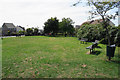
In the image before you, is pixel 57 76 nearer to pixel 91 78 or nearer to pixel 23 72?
pixel 91 78

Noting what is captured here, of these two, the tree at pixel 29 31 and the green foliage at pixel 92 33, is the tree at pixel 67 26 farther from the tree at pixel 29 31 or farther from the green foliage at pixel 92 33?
the green foliage at pixel 92 33

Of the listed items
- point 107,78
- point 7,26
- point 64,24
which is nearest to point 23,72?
point 107,78

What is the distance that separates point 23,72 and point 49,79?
4.93 ft

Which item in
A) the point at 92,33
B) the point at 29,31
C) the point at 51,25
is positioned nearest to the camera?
the point at 92,33

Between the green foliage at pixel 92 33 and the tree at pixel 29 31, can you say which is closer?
the green foliage at pixel 92 33

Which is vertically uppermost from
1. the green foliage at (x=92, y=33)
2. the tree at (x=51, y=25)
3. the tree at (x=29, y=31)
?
the tree at (x=51, y=25)

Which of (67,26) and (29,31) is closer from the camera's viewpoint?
(67,26)

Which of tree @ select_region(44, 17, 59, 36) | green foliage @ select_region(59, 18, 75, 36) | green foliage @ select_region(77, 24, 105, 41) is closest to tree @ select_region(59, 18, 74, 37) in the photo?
green foliage @ select_region(59, 18, 75, 36)

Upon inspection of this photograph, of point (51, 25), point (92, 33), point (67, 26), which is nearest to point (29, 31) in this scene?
point (51, 25)

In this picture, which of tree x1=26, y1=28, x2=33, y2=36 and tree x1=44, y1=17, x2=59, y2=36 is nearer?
tree x1=44, y1=17, x2=59, y2=36

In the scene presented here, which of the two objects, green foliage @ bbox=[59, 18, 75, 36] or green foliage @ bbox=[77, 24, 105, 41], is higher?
green foliage @ bbox=[59, 18, 75, 36]

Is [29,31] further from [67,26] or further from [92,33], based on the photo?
[92,33]

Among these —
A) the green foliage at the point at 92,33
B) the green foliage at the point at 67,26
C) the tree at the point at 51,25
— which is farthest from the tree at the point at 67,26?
the green foliage at the point at 92,33

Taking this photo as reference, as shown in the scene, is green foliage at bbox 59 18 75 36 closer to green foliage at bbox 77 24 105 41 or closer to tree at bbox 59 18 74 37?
tree at bbox 59 18 74 37
